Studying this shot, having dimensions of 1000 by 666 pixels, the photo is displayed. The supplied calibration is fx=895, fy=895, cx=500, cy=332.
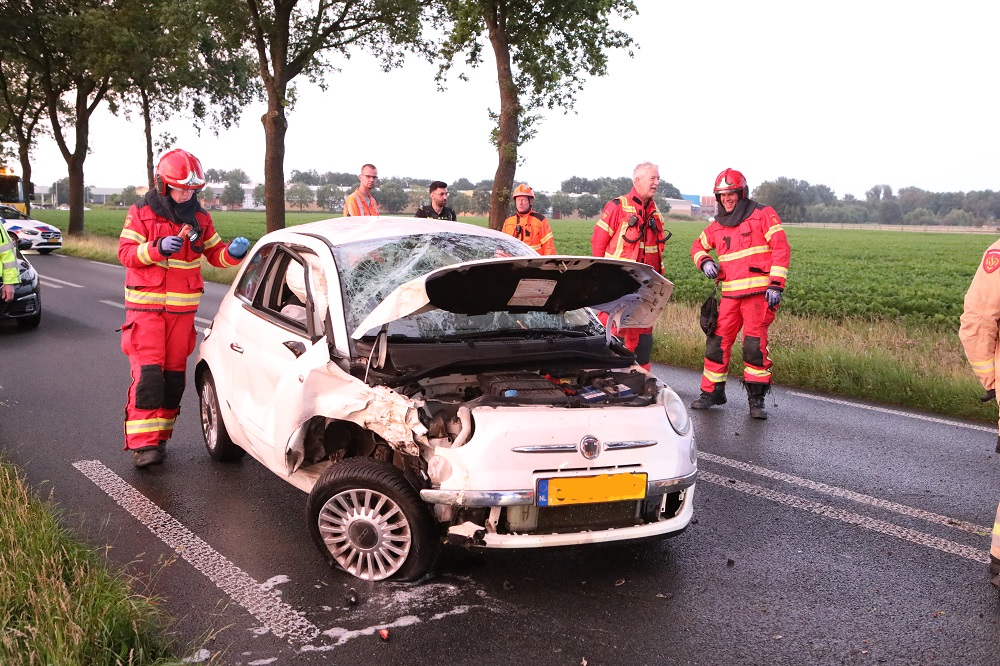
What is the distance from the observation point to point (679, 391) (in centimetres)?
852

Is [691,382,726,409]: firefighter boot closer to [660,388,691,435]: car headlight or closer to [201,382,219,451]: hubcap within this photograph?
[660,388,691,435]: car headlight

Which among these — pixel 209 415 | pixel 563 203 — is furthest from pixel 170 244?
pixel 563 203

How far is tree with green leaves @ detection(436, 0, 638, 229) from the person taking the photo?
15.7m

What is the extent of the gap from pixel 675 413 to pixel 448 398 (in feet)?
3.52

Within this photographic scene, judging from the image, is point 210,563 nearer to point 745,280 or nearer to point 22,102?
point 745,280

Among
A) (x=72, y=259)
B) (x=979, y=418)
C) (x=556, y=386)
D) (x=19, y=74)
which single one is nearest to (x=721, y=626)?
(x=556, y=386)

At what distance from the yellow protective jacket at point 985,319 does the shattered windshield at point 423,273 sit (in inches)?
73.6

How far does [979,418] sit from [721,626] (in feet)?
16.3

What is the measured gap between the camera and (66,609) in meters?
3.02

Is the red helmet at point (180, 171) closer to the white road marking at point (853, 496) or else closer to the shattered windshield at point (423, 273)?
the shattered windshield at point (423, 273)

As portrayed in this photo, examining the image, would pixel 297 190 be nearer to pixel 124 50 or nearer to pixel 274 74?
pixel 124 50

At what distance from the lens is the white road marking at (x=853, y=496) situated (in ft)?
15.8

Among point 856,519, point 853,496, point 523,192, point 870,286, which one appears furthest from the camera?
point 870,286

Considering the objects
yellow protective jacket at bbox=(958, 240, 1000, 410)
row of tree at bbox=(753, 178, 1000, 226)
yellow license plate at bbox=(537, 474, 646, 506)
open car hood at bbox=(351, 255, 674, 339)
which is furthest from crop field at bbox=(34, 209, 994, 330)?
row of tree at bbox=(753, 178, 1000, 226)
